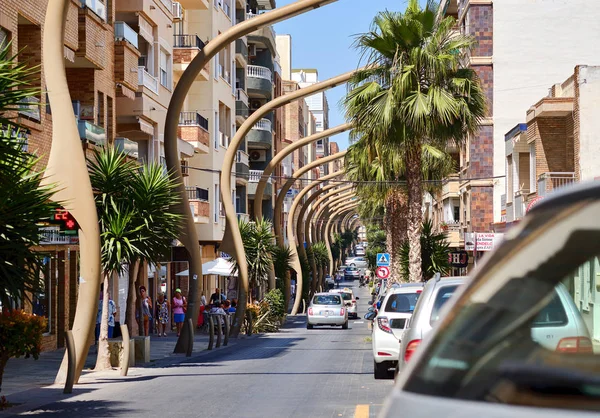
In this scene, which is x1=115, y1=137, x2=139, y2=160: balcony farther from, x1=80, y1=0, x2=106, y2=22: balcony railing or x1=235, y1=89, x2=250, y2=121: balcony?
x1=235, y1=89, x2=250, y2=121: balcony

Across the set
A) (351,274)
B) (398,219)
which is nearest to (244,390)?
(398,219)

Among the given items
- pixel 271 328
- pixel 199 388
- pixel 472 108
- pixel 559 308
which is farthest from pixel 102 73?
pixel 559 308

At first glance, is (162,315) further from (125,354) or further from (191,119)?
(125,354)

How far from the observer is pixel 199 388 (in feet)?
58.5

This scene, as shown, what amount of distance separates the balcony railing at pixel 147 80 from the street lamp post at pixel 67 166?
20907 mm

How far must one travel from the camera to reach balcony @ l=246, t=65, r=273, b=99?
76125 mm

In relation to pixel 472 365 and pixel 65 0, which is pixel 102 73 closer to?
pixel 65 0

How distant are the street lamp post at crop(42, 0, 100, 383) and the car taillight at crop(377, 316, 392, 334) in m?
5.07

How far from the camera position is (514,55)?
5750 centimetres

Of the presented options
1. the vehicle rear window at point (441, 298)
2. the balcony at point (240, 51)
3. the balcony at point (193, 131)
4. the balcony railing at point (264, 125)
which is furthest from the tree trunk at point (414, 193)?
the balcony railing at point (264, 125)

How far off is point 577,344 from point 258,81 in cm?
7417

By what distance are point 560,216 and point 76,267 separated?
1275 inches

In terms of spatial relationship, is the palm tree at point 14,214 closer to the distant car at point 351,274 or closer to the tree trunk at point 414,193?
the tree trunk at point 414,193

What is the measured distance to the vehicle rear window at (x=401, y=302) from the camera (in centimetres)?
1988
